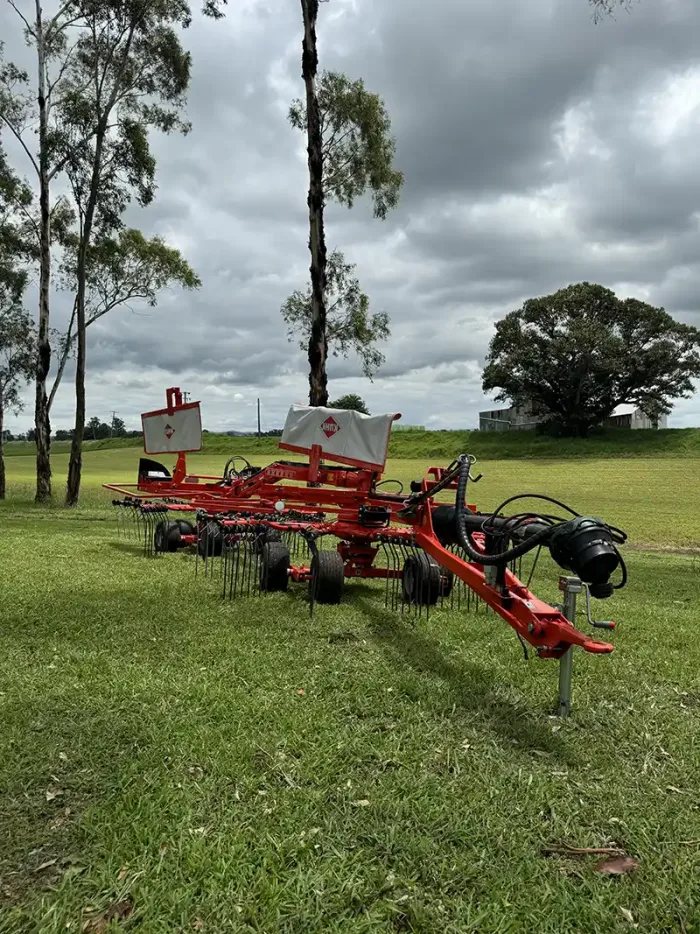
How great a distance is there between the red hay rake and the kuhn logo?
0.5 inches

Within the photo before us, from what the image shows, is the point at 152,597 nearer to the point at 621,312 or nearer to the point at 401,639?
the point at 401,639

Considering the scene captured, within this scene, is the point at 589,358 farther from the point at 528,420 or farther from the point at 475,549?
the point at 475,549

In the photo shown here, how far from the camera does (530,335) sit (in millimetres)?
44688

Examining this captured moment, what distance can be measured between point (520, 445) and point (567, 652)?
42.1 metres

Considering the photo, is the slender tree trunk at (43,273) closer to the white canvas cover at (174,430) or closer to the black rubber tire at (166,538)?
the white canvas cover at (174,430)

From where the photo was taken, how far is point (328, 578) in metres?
6.47

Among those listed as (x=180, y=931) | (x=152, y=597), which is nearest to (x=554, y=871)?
(x=180, y=931)

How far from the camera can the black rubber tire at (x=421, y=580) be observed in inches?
252

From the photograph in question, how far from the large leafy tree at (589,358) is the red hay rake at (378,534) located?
119ft

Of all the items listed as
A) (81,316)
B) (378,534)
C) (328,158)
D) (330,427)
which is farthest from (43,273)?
(378,534)

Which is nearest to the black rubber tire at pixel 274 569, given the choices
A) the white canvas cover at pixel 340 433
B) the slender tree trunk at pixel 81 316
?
A: the white canvas cover at pixel 340 433

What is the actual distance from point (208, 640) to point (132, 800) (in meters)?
2.27

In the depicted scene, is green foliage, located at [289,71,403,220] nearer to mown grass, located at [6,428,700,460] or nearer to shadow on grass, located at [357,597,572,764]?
shadow on grass, located at [357,597,572,764]

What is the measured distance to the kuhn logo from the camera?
7.75 metres
